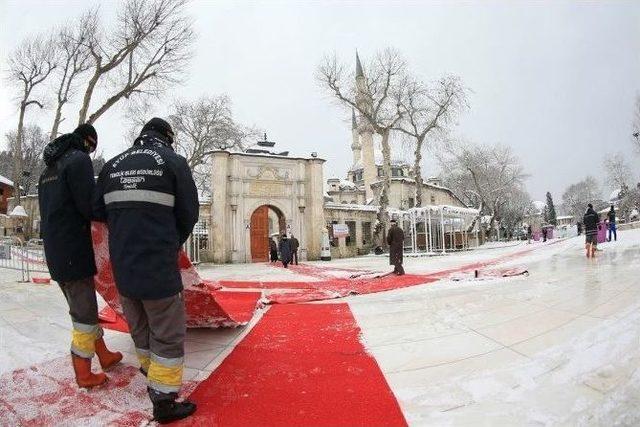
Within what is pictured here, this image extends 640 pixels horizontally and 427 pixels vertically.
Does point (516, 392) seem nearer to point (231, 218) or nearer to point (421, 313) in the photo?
point (421, 313)

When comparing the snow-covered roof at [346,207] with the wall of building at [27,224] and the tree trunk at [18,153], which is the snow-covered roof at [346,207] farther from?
the wall of building at [27,224]

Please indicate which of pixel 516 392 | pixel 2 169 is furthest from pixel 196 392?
pixel 2 169

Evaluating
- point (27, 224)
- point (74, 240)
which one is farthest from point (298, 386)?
point (27, 224)

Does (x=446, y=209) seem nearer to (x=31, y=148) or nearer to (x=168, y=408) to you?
(x=168, y=408)

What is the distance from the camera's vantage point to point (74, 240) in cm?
255

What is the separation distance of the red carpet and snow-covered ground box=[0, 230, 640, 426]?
5.0 inches

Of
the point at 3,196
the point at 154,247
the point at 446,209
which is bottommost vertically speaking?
the point at 154,247

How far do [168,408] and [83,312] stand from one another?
43.5 inches

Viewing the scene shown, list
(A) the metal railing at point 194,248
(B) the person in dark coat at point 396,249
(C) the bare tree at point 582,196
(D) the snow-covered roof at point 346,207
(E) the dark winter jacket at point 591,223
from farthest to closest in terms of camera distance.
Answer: (C) the bare tree at point 582,196 < (D) the snow-covered roof at point 346,207 < (A) the metal railing at point 194,248 < (E) the dark winter jacket at point 591,223 < (B) the person in dark coat at point 396,249

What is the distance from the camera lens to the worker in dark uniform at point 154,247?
211cm

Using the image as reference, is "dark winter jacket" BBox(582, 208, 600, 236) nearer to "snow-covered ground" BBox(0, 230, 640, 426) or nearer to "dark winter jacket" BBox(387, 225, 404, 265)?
"dark winter jacket" BBox(387, 225, 404, 265)

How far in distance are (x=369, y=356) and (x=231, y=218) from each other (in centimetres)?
1835

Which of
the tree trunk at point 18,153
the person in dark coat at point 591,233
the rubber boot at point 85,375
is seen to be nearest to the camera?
the rubber boot at point 85,375

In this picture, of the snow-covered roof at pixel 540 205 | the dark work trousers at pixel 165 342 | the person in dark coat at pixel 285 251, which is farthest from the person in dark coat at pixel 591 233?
the snow-covered roof at pixel 540 205
